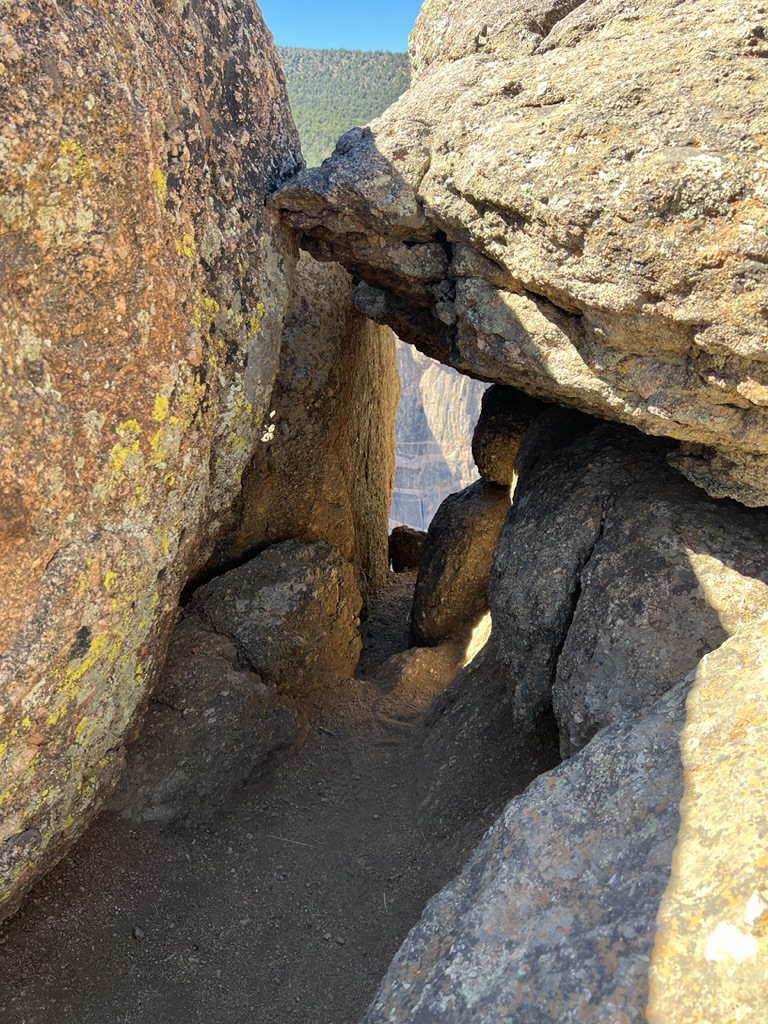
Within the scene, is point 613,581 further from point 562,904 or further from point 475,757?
point 562,904

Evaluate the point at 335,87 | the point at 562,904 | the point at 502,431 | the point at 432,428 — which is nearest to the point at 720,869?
the point at 562,904

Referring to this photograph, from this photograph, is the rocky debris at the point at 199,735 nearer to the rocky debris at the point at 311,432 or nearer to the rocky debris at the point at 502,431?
the rocky debris at the point at 311,432

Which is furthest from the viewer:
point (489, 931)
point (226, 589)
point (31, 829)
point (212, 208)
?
point (226, 589)

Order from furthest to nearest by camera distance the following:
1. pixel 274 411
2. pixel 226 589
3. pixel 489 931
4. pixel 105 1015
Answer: pixel 274 411
pixel 226 589
pixel 105 1015
pixel 489 931

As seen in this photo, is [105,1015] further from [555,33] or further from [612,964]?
[555,33]

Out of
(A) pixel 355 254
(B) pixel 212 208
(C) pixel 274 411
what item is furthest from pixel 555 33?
(C) pixel 274 411

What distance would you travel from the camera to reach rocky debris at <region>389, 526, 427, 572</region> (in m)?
10.5

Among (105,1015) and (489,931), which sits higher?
(489,931)

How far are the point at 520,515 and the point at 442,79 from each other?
269 cm

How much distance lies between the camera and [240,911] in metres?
4.37

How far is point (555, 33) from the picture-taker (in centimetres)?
419

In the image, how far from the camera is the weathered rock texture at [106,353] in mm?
3086

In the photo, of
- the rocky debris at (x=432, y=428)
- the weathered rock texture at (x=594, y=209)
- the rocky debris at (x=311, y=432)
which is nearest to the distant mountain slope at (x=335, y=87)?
the rocky debris at (x=432, y=428)

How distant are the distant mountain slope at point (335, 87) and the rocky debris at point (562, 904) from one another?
31108mm
